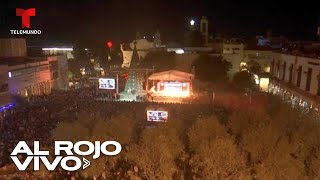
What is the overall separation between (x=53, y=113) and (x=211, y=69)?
63.2ft

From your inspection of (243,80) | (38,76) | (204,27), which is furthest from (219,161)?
(204,27)

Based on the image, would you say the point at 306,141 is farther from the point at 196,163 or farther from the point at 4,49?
the point at 4,49

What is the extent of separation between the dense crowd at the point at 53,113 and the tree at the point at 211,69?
12.8 meters

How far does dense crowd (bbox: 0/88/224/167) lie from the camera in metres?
16.6

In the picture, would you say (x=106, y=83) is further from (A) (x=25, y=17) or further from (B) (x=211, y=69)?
(B) (x=211, y=69)

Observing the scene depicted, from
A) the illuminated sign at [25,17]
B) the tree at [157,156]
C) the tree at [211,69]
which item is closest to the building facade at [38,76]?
the illuminated sign at [25,17]

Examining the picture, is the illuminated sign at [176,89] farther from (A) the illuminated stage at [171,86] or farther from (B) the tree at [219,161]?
(B) the tree at [219,161]

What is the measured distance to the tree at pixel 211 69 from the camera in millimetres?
35953

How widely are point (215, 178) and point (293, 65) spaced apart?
730 inches

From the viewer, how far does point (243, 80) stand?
122ft

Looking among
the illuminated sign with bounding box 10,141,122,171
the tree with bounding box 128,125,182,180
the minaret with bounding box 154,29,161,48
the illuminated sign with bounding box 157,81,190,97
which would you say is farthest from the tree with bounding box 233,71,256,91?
the illuminated sign with bounding box 10,141,122,171

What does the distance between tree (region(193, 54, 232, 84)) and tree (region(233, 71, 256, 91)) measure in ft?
3.68

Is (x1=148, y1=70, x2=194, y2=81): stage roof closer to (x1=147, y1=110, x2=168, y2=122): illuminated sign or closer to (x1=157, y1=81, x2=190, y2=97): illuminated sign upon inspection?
(x1=157, y1=81, x2=190, y2=97): illuminated sign

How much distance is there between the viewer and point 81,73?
145 ft
